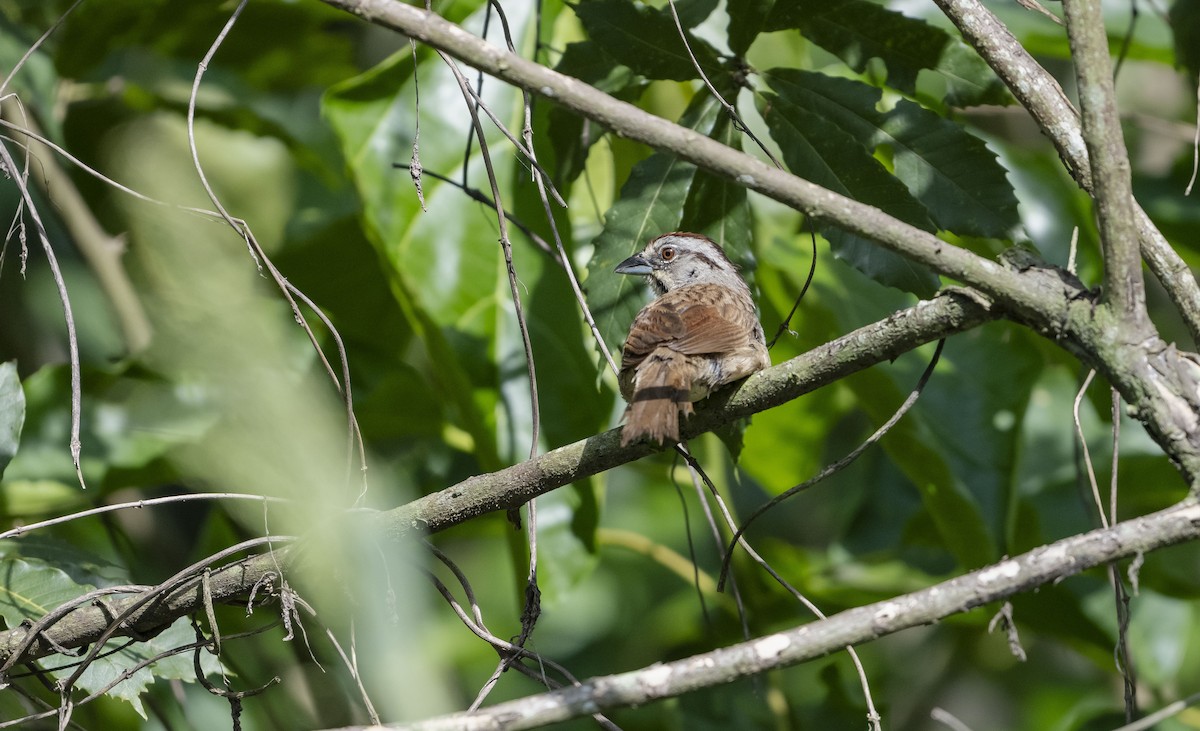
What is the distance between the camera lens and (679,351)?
2.97 metres

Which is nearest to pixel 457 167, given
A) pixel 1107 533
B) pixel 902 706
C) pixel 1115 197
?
pixel 1115 197

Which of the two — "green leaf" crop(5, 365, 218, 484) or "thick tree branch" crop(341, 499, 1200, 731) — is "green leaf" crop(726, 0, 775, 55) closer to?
"thick tree branch" crop(341, 499, 1200, 731)

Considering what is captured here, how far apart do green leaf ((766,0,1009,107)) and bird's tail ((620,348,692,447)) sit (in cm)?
99

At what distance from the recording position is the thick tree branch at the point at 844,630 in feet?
5.65

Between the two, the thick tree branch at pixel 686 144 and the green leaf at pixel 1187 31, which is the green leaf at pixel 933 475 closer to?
the green leaf at pixel 1187 31

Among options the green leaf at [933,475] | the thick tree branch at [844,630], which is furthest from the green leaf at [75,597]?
the green leaf at [933,475]

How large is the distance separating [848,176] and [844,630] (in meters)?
1.50

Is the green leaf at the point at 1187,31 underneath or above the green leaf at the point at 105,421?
above

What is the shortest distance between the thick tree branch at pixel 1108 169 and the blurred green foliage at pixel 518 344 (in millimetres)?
788

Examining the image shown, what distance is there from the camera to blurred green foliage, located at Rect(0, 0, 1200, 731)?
9.53 ft

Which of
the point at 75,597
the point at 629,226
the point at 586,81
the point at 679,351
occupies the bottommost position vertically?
the point at 75,597

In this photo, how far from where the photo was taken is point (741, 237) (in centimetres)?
304

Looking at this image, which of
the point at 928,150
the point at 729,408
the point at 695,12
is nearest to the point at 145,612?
the point at 729,408

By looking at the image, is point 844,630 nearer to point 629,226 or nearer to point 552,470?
point 552,470
